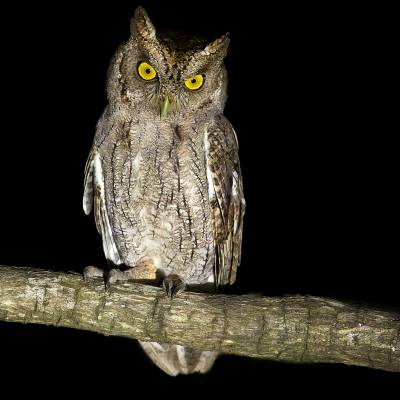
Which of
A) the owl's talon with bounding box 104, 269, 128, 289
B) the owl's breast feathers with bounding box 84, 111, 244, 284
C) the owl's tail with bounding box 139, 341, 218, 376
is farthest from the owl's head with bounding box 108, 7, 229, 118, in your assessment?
the owl's tail with bounding box 139, 341, 218, 376

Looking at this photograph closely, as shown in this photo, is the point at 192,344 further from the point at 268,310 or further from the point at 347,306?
the point at 347,306

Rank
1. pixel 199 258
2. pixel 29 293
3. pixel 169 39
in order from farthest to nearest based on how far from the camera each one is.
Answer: pixel 199 258, pixel 169 39, pixel 29 293

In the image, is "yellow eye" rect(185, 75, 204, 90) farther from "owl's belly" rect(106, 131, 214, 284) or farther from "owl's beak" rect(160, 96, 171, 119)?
"owl's belly" rect(106, 131, 214, 284)

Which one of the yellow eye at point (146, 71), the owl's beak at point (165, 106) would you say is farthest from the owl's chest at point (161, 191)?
the yellow eye at point (146, 71)

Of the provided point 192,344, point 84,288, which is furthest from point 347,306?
point 84,288

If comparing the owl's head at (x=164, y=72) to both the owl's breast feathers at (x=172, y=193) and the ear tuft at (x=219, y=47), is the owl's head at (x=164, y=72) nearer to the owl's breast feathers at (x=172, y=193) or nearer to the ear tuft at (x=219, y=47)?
the ear tuft at (x=219, y=47)


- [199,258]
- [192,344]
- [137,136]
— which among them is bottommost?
[192,344]

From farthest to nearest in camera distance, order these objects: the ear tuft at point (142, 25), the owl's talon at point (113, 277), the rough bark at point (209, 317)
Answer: the ear tuft at point (142, 25), the owl's talon at point (113, 277), the rough bark at point (209, 317)

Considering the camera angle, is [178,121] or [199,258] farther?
[199,258]

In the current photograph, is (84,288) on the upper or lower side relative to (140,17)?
lower

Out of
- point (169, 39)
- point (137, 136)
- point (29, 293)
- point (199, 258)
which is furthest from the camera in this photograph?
point (199, 258)
